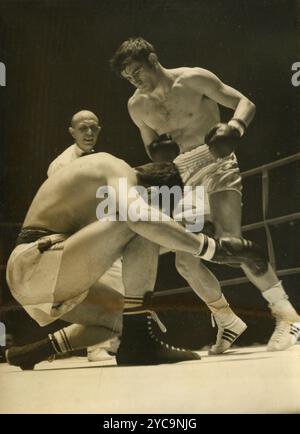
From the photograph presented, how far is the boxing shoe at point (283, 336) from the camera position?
9.25ft

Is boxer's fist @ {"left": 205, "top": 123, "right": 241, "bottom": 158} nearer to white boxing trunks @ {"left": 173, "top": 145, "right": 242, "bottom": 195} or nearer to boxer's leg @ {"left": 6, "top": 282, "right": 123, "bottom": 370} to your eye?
white boxing trunks @ {"left": 173, "top": 145, "right": 242, "bottom": 195}

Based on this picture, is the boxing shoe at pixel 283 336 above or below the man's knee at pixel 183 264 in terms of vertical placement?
below

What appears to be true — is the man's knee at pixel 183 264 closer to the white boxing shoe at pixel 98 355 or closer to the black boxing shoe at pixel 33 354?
the white boxing shoe at pixel 98 355

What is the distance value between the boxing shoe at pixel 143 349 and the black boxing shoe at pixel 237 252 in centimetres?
42

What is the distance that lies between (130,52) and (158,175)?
0.56m

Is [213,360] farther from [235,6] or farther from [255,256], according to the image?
[235,6]

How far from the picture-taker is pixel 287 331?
283cm

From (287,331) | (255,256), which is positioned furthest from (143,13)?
(287,331)

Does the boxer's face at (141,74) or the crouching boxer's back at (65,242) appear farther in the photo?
the boxer's face at (141,74)

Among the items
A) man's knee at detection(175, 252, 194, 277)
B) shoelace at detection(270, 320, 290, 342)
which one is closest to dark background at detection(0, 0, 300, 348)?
man's knee at detection(175, 252, 194, 277)

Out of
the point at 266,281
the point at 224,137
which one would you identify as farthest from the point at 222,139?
the point at 266,281

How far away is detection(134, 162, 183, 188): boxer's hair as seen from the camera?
2863mm

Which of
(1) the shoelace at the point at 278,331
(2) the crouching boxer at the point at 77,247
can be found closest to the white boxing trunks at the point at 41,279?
(2) the crouching boxer at the point at 77,247

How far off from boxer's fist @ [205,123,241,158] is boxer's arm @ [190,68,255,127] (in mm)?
64
